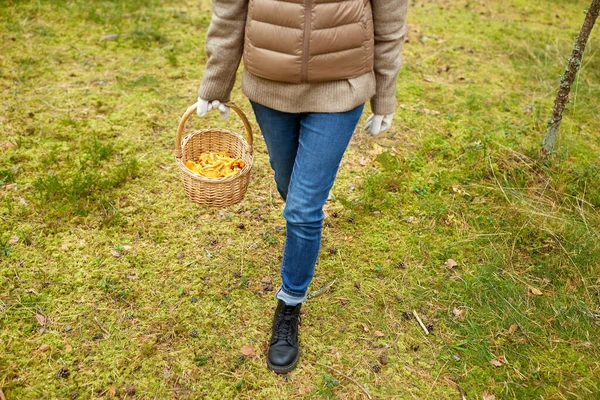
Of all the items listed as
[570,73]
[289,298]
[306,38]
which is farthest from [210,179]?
[570,73]

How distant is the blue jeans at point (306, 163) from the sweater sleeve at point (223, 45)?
26cm

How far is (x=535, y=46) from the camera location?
6.71 metres

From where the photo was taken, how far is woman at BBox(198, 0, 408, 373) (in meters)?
2.29

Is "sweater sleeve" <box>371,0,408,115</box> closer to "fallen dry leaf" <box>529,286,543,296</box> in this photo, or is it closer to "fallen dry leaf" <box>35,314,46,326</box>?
"fallen dry leaf" <box>529,286,543,296</box>

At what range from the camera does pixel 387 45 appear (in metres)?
2.49

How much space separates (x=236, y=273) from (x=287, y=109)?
1.44 metres

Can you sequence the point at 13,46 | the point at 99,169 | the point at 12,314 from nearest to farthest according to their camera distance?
the point at 12,314
the point at 99,169
the point at 13,46

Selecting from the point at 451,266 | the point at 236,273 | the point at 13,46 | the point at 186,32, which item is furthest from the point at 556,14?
the point at 13,46

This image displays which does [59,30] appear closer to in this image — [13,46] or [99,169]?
[13,46]

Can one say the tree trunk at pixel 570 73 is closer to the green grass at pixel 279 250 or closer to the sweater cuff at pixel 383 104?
the green grass at pixel 279 250

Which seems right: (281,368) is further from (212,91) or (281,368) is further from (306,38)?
(306,38)

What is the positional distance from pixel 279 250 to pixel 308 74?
167cm

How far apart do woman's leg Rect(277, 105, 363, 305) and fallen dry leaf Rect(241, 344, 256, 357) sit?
72 cm

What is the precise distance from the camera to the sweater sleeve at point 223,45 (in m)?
2.44
